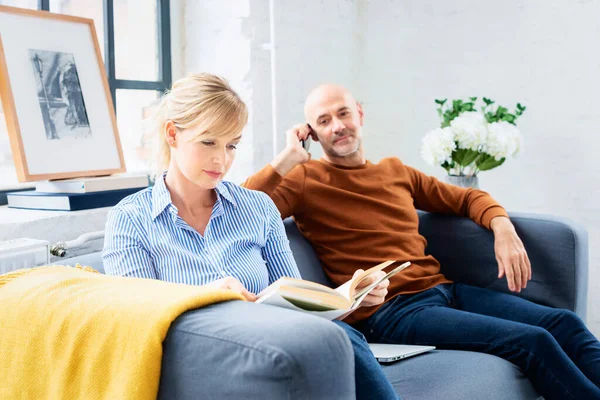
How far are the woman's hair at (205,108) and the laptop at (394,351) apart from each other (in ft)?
2.30

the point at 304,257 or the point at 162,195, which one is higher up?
the point at 162,195

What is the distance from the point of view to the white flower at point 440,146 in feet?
9.29

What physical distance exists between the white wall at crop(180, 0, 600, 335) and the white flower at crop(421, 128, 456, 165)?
1.97 feet

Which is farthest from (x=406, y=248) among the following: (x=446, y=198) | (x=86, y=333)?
(x=86, y=333)

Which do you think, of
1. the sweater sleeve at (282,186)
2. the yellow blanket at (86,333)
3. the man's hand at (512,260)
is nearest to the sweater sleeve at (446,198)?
the man's hand at (512,260)

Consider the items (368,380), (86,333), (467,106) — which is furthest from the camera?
(467,106)

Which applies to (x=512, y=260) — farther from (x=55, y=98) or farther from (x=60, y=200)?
(x=55, y=98)

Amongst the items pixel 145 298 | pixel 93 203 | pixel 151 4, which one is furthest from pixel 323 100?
pixel 145 298

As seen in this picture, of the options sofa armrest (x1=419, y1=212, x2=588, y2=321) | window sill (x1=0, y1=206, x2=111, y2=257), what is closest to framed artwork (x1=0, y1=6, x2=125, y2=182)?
window sill (x1=0, y1=206, x2=111, y2=257)

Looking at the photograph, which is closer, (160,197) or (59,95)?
(160,197)

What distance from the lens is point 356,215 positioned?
2.32 m

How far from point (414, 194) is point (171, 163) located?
1048mm

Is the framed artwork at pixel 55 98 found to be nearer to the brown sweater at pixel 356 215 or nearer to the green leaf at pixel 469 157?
the brown sweater at pixel 356 215

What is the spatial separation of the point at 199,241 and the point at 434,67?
213 centimetres
